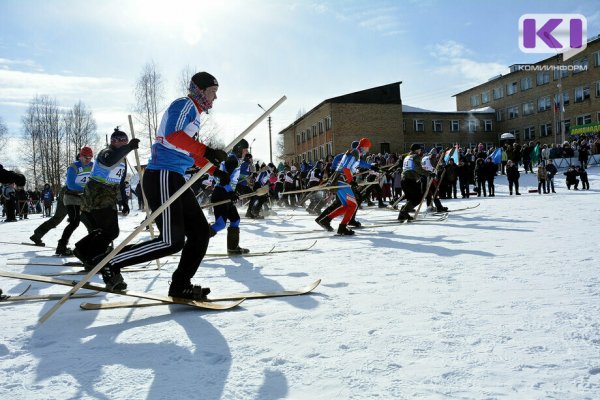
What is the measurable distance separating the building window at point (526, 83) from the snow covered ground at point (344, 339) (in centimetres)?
5044

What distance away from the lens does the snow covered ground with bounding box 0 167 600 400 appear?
2066mm

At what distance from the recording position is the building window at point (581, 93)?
138 feet

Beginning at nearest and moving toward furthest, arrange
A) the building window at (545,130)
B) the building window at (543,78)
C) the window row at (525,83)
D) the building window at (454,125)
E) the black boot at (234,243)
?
1. the black boot at (234,243)
2. the window row at (525,83)
3. the building window at (543,78)
4. the building window at (545,130)
5. the building window at (454,125)

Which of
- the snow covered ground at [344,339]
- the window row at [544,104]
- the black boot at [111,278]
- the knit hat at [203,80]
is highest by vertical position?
the window row at [544,104]

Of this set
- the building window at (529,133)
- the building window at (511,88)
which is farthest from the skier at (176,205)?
the building window at (511,88)

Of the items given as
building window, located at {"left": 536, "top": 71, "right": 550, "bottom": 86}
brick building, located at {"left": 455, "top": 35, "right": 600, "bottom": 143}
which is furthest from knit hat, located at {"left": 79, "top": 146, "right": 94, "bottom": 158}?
building window, located at {"left": 536, "top": 71, "right": 550, "bottom": 86}

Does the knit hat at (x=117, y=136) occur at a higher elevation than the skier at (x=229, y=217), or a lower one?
higher

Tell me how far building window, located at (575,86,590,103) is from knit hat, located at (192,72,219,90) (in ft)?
156

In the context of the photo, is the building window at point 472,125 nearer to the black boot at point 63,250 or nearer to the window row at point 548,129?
the window row at point 548,129

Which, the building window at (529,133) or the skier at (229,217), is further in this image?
the building window at (529,133)

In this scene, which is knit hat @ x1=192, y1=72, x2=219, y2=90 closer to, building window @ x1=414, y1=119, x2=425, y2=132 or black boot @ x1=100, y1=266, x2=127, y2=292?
black boot @ x1=100, y1=266, x2=127, y2=292

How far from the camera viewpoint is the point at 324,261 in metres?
5.66

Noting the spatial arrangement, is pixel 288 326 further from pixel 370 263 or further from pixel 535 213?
pixel 535 213

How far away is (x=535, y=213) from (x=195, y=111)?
9.09 metres
